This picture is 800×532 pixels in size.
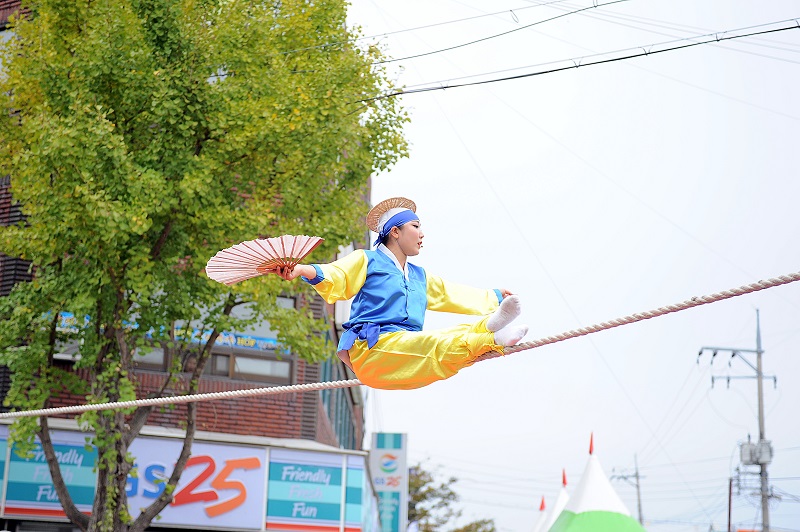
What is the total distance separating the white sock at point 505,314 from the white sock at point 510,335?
0.03 metres

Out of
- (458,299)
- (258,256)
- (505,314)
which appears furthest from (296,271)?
(458,299)

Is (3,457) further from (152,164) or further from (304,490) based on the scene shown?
(152,164)

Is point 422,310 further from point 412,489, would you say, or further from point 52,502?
point 412,489

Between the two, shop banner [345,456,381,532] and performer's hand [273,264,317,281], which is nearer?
performer's hand [273,264,317,281]

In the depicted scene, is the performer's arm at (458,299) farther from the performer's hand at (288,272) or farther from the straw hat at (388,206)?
the performer's hand at (288,272)

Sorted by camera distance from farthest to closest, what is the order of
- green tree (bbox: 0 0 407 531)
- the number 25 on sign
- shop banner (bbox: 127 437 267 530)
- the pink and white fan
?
the number 25 on sign < shop banner (bbox: 127 437 267 530) < green tree (bbox: 0 0 407 531) < the pink and white fan

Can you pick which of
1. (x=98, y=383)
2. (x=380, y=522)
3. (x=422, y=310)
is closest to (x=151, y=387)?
(x=98, y=383)

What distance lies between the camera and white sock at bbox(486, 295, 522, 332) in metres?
5.43

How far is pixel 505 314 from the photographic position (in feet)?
17.8

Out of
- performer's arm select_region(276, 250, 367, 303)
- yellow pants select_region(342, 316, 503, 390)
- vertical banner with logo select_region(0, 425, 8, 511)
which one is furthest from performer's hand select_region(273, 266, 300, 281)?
vertical banner with logo select_region(0, 425, 8, 511)

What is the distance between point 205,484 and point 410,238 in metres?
9.84

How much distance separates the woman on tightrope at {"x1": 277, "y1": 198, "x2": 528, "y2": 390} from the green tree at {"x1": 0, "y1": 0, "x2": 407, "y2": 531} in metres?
5.16

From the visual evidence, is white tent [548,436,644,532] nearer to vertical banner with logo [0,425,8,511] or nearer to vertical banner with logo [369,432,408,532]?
vertical banner with logo [0,425,8,511]

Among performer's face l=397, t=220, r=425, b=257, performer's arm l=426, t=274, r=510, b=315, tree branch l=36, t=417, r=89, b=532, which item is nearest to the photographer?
performer's face l=397, t=220, r=425, b=257
